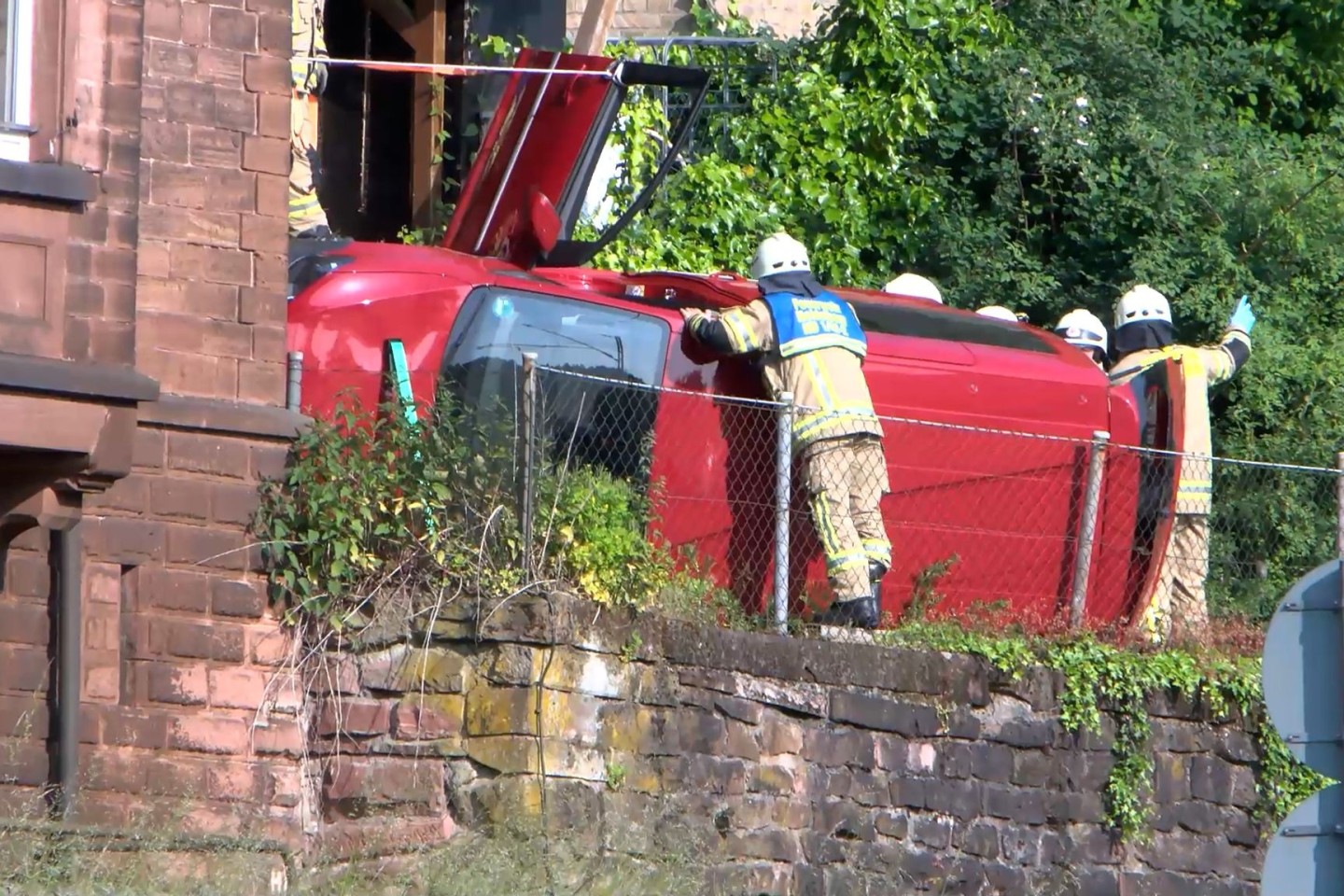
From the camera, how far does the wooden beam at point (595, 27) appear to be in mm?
14820

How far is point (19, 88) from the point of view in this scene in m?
8.49

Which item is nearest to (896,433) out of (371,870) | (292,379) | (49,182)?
(292,379)

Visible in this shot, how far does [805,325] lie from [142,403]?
2711 mm

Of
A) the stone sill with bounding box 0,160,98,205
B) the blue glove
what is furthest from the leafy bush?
the blue glove

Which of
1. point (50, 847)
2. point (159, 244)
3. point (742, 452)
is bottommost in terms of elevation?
point (50, 847)

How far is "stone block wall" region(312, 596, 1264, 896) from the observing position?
9188mm

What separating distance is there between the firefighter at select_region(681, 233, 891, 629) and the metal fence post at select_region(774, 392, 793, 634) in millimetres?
61

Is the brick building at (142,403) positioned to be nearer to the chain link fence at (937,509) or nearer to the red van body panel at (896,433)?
the red van body panel at (896,433)

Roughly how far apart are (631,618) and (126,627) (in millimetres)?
1813

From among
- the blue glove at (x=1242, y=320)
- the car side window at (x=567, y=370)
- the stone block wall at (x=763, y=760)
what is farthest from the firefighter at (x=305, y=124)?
the blue glove at (x=1242, y=320)

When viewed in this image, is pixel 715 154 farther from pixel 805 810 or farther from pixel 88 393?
pixel 88 393

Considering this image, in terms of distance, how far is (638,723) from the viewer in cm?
953

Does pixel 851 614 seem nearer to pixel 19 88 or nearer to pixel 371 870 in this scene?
pixel 371 870

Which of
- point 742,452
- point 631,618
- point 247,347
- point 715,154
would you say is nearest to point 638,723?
point 631,618
